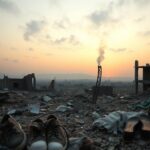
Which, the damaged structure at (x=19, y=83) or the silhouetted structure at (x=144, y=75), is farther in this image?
the damaged structure at (x=19, y=83)

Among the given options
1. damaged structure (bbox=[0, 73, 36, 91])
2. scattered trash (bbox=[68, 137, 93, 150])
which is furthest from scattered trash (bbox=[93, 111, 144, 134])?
damaged structure (bbox=[0, 73, 36, 91])

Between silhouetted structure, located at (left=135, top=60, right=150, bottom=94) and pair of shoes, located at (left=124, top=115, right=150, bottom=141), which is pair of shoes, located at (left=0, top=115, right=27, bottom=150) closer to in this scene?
pair of shoes, located at (left=124, top=115, right=150, bottom=141)

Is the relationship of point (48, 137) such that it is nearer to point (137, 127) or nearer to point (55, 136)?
point (55, 136)

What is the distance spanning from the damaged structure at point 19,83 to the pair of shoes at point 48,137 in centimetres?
2162

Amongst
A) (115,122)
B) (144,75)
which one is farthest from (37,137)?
(144,75)

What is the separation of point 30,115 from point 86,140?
5.07 meters

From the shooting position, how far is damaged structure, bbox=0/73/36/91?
27.4 meters

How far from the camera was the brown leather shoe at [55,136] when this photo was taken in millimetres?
5145

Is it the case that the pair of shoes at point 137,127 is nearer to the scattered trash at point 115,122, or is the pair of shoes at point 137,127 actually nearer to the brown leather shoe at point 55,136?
the scattered trash at point 115,122

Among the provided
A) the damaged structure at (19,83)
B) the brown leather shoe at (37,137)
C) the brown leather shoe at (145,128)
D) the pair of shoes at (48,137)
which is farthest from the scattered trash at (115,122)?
the damaged structure at (19,83)

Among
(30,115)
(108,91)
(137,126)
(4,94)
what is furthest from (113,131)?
(108,91)

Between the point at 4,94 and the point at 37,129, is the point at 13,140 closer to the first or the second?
the point at 37,129

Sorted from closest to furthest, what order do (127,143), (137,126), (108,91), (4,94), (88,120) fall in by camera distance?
(127,143) < (137,126) < (88,120) < (4,94) < (108,91)

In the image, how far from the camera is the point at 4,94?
611 inches
